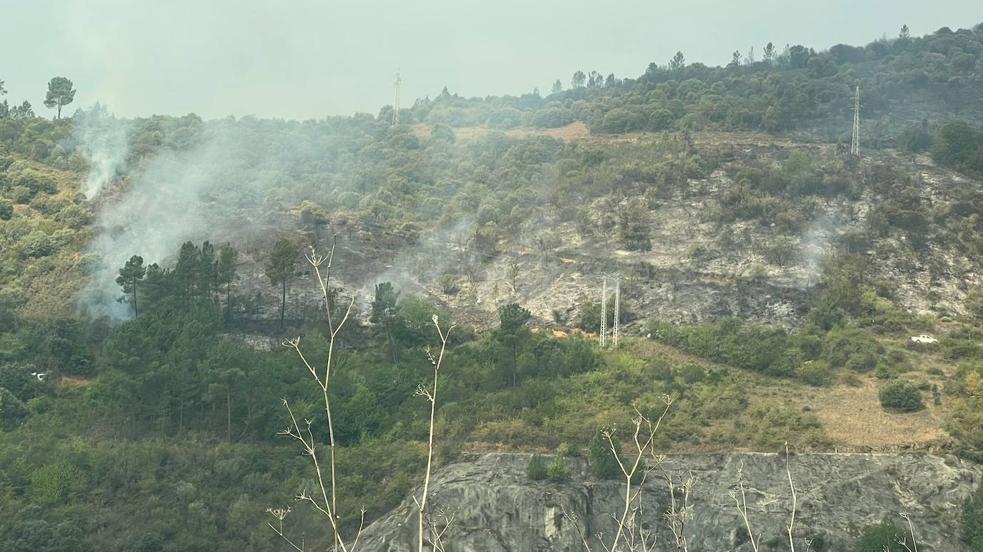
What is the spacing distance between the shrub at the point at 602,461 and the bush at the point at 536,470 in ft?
6.64

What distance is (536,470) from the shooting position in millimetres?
45125

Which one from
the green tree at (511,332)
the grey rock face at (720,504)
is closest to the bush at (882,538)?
the grey rock face at (720,504)

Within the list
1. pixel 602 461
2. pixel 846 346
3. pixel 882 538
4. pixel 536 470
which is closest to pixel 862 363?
pixel 846 346

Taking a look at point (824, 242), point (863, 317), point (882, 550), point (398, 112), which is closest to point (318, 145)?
point (398, 112)

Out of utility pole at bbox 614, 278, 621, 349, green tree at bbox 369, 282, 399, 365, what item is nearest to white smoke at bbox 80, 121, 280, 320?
green tree at bbox 369, 282, 399, 365

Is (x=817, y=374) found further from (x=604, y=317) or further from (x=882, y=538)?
(x=882, y=538)

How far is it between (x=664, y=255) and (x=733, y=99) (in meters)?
37.7

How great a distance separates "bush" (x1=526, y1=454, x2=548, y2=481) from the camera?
4516cm

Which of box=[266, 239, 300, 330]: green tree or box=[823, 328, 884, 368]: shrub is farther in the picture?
box=[266, 239, 300, 330]: green tree

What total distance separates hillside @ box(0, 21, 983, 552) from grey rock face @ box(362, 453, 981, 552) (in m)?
0.28

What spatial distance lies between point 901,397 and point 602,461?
1389 centimetres

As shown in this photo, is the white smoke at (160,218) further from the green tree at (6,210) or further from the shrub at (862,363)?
the shrub at (862,363)

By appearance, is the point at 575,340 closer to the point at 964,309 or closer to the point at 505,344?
the point at 505,344

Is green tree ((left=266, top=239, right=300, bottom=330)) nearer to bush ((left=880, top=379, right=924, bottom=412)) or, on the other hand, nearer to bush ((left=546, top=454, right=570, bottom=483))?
bush ((left=546, top=454, right=570, bottom=483))
